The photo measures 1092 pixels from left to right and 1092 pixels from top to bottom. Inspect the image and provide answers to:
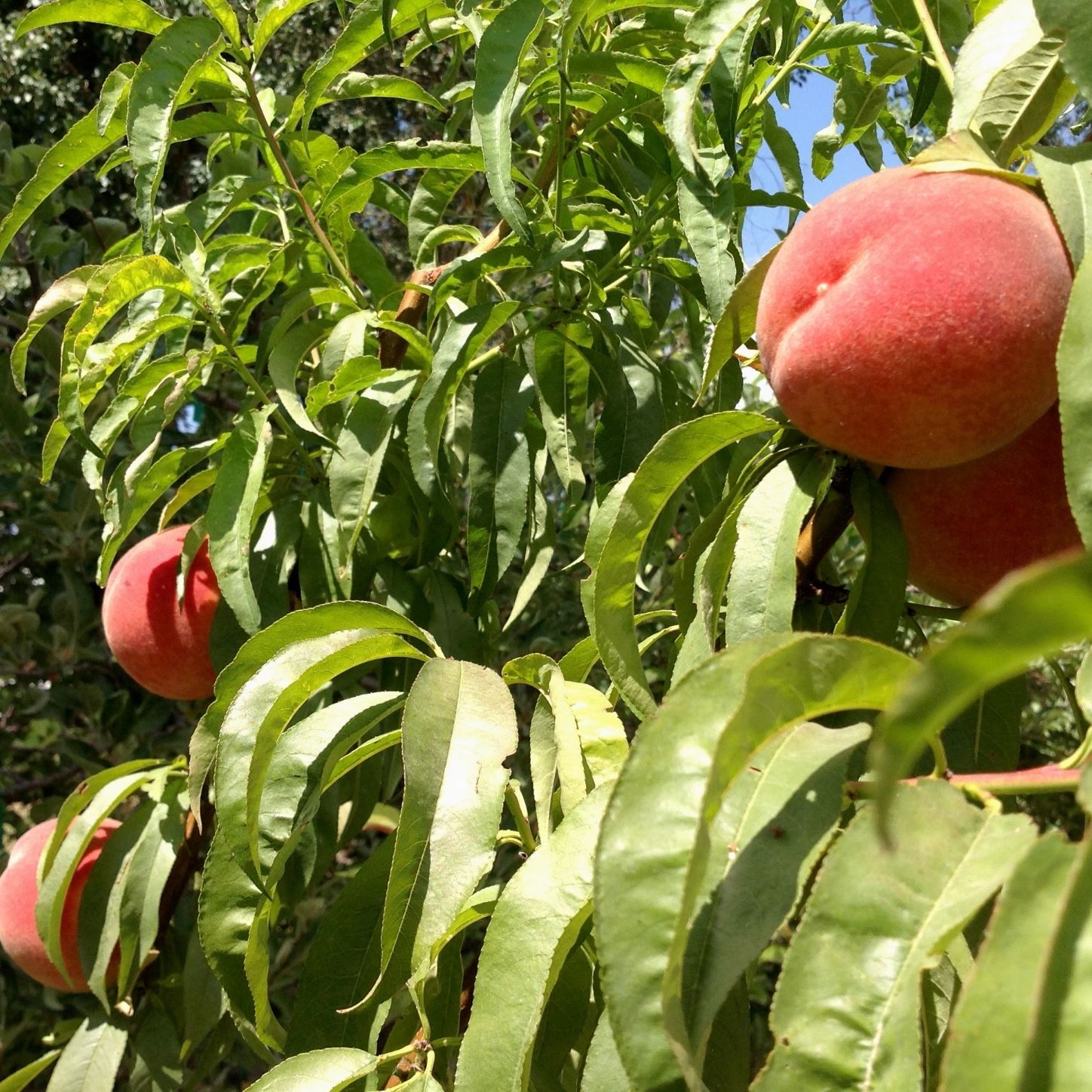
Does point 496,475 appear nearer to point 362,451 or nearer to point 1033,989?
point 362,451

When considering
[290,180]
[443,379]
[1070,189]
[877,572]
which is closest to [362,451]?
[443,379]

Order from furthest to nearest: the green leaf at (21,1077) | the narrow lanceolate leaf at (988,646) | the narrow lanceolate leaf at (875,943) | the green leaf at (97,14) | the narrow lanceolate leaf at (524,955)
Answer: the green leaf at (21,1077) → the green leaf at (97,14) → the narrow lanceolate leaf at (524,955) → the narrow lanceolate leaf at (875,943) → the narrow lanceolate leaf at (988,646)

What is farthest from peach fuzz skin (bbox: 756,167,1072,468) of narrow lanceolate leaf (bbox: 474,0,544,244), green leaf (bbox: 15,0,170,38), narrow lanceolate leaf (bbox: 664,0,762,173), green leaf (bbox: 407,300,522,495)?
green leaf (bbox: 15,0,170,38)

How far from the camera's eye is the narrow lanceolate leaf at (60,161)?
2.97ft

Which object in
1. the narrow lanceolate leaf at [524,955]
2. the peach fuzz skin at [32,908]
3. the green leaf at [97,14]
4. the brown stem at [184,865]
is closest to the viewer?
the narrow lanceolate leaf at [524,955]

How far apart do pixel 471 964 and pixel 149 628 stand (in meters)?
0.48

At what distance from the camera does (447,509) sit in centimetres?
99

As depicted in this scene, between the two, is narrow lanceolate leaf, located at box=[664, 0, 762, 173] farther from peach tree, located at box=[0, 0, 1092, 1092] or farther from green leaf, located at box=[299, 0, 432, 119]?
green leaf, located at box=[299, 0, 432, 119]

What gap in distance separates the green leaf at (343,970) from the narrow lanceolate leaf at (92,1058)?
1.79ft

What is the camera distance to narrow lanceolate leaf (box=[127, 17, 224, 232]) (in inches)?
31.3

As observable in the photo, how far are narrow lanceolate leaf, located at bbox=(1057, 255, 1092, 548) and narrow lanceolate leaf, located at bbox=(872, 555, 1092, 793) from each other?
0.69 ft

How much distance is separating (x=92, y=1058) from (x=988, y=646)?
3.95 feet

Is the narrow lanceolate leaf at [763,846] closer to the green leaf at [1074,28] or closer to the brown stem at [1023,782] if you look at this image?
the brown stem at [1023,782]

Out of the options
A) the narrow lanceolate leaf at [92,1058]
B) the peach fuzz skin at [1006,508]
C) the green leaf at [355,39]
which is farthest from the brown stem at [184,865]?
the peach fuzz skin at [1006,508]
